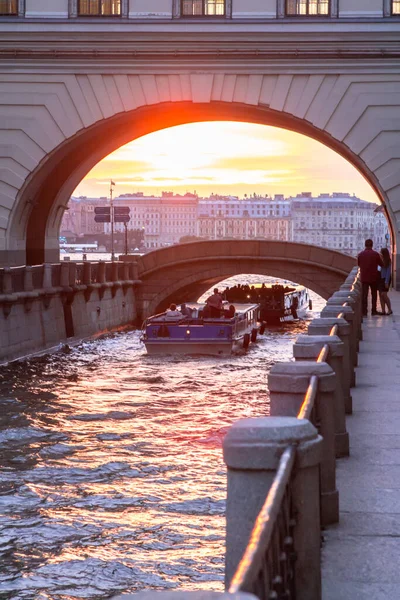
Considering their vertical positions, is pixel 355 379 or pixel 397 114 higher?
pixel 397 114

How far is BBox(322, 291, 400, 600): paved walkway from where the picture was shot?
6238 millimetres

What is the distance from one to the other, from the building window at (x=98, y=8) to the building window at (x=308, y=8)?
5725 mm

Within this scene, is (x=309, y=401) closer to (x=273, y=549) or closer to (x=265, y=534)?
(x=273, y=549)

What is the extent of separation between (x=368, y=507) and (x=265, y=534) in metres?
3.89

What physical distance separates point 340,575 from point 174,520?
8.85 meters

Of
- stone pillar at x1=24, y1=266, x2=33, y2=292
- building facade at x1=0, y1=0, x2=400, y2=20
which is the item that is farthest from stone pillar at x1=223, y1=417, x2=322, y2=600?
building facade at x1=0, y1=0, x2=400, y2=20

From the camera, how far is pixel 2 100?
36844 mm

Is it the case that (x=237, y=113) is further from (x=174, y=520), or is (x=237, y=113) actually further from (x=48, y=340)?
(x=174, y=520)

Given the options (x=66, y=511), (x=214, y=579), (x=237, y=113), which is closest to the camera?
(x=214, y=579)

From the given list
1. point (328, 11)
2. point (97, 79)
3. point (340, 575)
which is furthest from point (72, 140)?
point (340, 575)

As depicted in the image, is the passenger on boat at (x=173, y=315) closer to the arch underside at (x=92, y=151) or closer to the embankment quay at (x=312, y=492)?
the arch underside at (x=92, y=151)

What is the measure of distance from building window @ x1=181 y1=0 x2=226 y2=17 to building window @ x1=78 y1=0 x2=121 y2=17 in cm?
225

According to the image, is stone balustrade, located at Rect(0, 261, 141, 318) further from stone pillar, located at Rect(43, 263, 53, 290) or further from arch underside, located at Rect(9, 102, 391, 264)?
arch underside, located at Rect(9, 102, 391, 264)

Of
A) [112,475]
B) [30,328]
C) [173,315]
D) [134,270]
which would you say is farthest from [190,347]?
[112,475]
